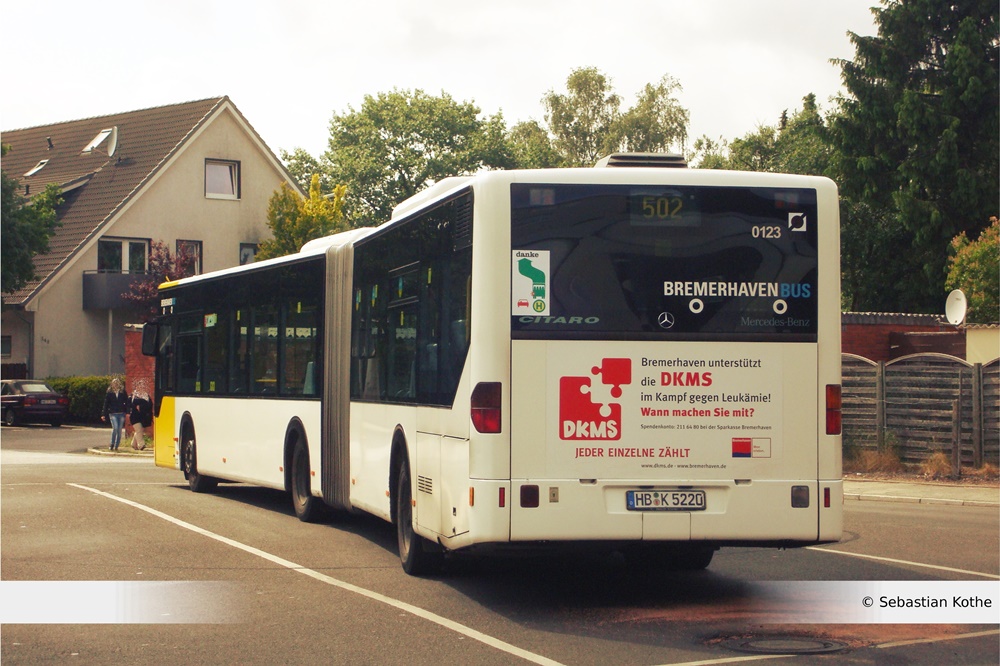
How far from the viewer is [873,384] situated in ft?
79.4

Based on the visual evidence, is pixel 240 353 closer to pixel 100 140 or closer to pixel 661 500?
pixel 661 500

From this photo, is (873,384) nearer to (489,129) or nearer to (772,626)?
(772,626)

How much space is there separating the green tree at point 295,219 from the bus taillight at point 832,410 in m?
40.9

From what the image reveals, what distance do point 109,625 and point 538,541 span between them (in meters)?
2.82

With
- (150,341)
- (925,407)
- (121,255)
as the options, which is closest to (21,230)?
(121,255)

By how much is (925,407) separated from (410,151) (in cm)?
5553

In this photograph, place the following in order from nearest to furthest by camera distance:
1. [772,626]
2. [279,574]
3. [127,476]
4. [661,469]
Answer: [772,626]
[661,469]
[279,574]
[127,476]

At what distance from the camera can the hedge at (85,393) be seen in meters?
47.2

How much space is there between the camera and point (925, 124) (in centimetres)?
4400

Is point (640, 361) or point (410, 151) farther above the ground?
point (410, 151)

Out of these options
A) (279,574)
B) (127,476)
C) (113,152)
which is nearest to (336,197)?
(113,152)

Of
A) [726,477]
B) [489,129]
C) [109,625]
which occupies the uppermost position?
[489,129]

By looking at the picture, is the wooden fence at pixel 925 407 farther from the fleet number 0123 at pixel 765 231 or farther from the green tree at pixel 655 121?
the green tree at pixel 655 121

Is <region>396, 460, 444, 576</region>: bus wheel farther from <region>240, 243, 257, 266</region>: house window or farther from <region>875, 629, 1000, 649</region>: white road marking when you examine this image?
<region>240, 243, 257, 266</region>: house window
